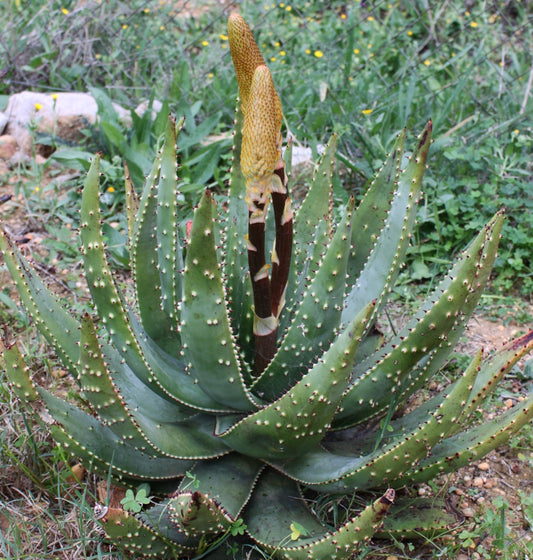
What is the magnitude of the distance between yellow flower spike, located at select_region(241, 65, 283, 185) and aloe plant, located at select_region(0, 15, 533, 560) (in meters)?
0.08

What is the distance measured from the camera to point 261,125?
1319 millimetres

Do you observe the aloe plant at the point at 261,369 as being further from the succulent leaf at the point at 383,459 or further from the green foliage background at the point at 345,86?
the green foliage background at the point at 345,86

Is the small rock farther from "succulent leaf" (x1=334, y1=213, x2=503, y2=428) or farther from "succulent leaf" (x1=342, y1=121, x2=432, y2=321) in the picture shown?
"succulent leaf" (x1=334, y1=213, x2=503, y2=428)

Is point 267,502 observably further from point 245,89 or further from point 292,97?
point 292,97

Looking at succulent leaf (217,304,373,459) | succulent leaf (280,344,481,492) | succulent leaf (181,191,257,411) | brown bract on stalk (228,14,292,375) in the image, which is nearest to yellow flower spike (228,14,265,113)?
brown bract on stalk (228,14,292,375)

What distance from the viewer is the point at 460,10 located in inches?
226

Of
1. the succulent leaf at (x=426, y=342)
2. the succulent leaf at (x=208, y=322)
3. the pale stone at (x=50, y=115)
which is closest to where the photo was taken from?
the succulent leaf at (x=208, y=322)

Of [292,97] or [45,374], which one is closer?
[45,374]

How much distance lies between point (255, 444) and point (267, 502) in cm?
27

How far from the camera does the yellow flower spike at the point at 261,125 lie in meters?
1.33

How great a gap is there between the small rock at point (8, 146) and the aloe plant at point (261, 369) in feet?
7.65

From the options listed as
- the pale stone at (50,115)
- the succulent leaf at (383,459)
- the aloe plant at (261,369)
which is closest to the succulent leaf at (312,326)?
the aloe plant at (261,369)

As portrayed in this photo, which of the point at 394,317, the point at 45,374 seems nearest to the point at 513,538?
the point at 394,317

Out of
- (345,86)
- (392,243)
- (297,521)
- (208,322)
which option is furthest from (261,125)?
(345,86)
